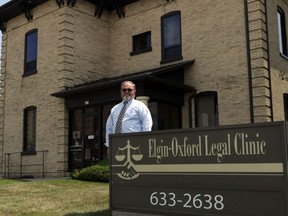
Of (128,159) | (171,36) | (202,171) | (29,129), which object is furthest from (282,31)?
(202,171)

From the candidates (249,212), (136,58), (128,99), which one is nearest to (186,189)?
(249,212)

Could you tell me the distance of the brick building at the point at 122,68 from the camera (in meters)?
13.4

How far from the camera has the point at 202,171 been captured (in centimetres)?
451

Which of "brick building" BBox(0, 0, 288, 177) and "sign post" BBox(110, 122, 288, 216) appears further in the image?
"brick building" BBox(0, 0, 288, 177)

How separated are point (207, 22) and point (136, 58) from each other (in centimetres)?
345

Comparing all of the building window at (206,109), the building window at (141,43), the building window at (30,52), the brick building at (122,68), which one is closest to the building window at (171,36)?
the brick building at (122,68)

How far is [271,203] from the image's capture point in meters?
3.96

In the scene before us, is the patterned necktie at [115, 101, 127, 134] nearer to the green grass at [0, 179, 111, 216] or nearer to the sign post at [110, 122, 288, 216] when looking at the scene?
the sign post at [110, 122, 288, 216]

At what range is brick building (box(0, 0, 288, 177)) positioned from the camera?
13.4 m

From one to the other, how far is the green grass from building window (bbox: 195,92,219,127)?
223 inches

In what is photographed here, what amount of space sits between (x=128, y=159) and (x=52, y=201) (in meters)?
3.17

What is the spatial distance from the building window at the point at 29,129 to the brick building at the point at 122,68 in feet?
0.14

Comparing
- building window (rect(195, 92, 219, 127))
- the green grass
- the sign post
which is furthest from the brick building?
the sign post

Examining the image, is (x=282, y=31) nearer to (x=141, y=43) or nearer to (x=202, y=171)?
(x=141, y=43)
